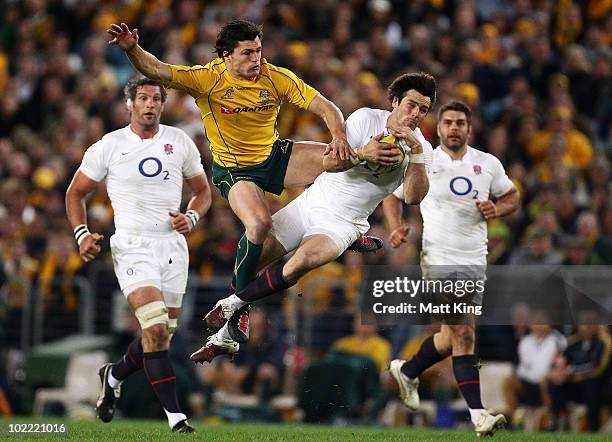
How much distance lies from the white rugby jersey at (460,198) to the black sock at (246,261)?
1.95 meters

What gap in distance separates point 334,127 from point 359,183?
2.65ft

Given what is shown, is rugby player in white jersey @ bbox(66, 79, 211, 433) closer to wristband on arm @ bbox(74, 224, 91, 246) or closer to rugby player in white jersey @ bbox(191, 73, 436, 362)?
wristband on arm @ bbox(74, 224, 91, 246)

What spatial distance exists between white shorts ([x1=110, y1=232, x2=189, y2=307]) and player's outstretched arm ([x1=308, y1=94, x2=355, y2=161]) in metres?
2.10

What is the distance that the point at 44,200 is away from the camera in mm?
18688

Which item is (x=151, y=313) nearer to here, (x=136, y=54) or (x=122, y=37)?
(x=136, y=54)

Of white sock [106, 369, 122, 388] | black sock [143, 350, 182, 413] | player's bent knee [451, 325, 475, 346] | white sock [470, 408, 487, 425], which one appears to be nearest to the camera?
black sock [143, 350, 182, 413]

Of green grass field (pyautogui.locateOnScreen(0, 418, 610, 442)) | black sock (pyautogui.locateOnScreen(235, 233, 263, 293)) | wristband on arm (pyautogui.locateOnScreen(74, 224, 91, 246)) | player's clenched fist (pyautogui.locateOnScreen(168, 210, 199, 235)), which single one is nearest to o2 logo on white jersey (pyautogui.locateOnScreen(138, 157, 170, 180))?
player's clenched fist (pyautogui.locateOnScreen(168, 210, 199, 235))

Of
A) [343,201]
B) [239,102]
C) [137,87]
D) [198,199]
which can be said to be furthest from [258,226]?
[137,87]

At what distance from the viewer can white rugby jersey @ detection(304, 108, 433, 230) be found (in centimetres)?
1152

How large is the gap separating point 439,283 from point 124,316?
6.01 meters

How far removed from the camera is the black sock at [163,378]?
39.2ft

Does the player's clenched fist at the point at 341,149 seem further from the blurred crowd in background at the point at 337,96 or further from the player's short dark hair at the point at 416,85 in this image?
the blurred crowd in background at the point at 337,96

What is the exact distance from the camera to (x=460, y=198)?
12664mm

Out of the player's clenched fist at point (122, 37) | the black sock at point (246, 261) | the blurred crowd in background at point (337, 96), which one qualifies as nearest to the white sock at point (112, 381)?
the black sock at point (246, 261)
